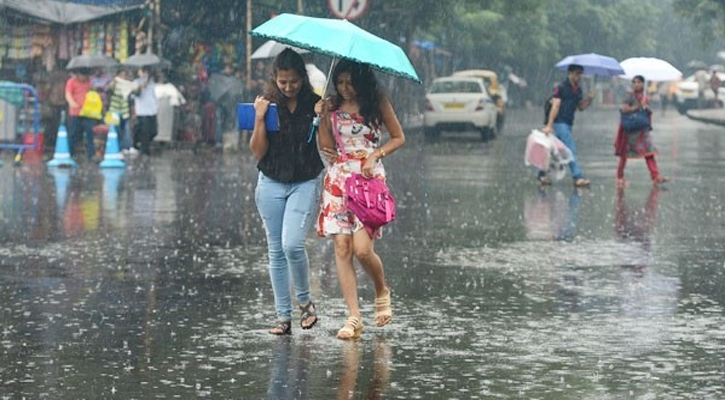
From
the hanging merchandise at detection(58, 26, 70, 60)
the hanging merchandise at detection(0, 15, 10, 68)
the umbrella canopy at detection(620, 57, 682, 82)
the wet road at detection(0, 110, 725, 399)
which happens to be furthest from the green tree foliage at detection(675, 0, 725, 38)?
the wet road at detection(0, 110, 725, 399)

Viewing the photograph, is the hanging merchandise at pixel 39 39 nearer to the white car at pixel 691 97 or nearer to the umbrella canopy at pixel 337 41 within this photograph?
the umbrella canopy at pixel 337 41

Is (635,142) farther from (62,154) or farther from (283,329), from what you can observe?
(283,329)

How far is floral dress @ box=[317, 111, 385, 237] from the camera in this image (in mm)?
8969

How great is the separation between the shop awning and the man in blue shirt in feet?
37.4

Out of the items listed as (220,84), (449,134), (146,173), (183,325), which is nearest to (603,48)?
(449,134)

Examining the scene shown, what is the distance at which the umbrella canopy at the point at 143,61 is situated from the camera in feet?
97.4

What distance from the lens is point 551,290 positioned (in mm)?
10953

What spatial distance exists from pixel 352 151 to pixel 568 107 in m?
12.7

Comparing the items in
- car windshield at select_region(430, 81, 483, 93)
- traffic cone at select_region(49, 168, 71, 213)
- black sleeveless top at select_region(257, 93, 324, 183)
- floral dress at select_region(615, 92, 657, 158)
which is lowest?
traffic cone at select_region(49, 168, 71, 213)

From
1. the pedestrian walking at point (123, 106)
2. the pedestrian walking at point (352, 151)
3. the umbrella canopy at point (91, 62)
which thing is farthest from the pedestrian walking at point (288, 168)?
the umbrella canopy at point (91, 62)

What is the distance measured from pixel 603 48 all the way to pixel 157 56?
62.4m

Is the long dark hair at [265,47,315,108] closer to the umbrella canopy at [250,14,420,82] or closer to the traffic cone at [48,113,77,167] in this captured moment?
the umbrella canopy at [250,14,420,82]

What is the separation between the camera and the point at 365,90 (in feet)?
29.3

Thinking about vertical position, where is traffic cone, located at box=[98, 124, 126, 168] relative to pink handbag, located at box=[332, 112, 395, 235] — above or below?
below
